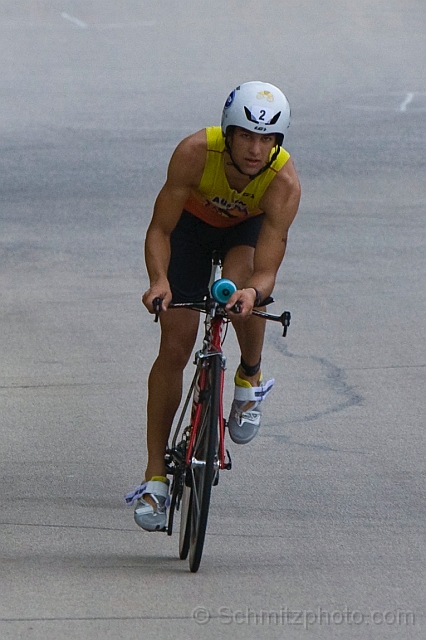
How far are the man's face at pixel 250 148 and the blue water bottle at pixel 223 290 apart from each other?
0.52m

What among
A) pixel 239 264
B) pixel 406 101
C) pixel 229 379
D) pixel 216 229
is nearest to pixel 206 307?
pixel 239 264

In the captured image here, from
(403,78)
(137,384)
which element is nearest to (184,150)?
(137,384)

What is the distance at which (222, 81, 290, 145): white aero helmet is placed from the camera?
16.7 ft

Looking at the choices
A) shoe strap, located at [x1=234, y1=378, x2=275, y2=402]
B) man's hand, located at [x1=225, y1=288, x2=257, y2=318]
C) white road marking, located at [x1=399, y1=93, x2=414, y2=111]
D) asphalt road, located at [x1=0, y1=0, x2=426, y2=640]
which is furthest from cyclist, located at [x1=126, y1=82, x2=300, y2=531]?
white road marking, located at [x1=399, y1=93, x2=414, y2=111]

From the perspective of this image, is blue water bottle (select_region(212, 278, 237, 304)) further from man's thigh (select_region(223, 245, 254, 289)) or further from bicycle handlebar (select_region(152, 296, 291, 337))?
man's thigh (select_region(223, 245, 254, 289))

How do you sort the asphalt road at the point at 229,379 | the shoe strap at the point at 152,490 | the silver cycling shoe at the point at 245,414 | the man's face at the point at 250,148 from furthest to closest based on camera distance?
the silver cycling shoe at the point at 245,414 < the shoe strap at the point at 152,490 < the man's face at the point at 250,148 < the asphalt road at the point at 229,379

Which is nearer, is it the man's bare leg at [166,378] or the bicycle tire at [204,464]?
the bicycle tire at [204,464]

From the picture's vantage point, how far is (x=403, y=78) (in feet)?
64.8

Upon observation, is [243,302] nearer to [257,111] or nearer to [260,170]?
[260,170]

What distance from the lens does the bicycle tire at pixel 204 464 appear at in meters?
4.91

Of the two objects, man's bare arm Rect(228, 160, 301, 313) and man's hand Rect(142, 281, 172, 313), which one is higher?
man's bare arm Rect(228, 160, 301, 313)

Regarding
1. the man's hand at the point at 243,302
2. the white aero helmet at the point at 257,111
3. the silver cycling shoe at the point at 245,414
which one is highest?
the white aero helmet at the point at 257,111

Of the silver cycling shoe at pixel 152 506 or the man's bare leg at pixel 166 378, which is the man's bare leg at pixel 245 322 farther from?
the silver cycling shoe at pixel 152 506

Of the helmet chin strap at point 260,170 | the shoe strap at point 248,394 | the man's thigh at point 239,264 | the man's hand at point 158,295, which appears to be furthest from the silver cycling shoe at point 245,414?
the helmet chin strap at point 260,170
